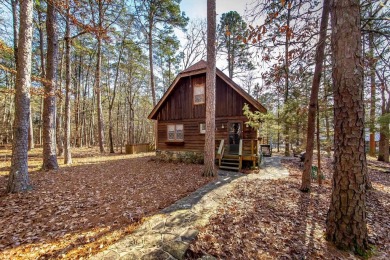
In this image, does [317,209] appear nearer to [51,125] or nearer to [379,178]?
[379,178]

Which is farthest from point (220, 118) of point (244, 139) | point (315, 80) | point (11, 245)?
point (11, 245)

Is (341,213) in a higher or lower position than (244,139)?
lower

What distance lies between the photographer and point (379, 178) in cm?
851


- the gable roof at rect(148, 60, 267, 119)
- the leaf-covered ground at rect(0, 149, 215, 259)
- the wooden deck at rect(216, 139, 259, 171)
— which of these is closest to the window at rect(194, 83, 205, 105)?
the gable roof at rect(148, 60, 267, 119)

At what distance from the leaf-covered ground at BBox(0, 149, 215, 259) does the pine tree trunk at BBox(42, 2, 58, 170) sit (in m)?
1.26

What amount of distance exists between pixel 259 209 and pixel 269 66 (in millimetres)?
3768

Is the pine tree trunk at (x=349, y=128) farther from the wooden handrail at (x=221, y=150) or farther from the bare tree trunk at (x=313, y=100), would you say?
the wooden handrail at (x=221, y=150)

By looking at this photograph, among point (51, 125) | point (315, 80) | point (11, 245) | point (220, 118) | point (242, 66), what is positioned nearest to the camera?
point (11, 245)

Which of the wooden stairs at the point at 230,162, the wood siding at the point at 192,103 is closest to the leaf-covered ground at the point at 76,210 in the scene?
the wooden stairs at the point at 230,162

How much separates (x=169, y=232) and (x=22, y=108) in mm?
5564

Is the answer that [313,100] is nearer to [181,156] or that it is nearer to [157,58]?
[181,156]

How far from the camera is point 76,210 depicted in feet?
14.4

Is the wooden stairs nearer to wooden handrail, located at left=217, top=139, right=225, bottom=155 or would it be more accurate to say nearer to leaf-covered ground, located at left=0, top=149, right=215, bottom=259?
wooden handrail, located at left=217, top=139, right=225, bottom=155

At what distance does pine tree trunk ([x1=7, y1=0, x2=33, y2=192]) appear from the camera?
5125mm
